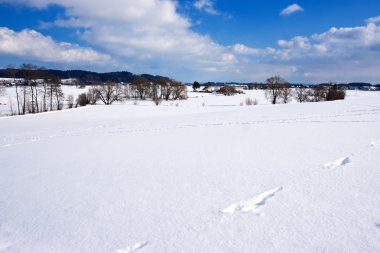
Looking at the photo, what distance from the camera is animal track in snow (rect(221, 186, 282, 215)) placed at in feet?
13.8

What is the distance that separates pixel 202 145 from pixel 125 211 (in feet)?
19.0

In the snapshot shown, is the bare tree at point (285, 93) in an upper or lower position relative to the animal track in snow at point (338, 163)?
upper

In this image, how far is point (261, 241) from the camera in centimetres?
335

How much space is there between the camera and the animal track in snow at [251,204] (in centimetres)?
421

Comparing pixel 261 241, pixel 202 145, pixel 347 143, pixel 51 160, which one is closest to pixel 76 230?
pixel 261 241

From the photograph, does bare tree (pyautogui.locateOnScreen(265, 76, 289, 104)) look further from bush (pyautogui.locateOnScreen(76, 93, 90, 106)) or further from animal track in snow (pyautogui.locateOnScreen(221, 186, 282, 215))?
animal track in snow (pyautogui.locateOnScreen(221, 186, 282, 215))

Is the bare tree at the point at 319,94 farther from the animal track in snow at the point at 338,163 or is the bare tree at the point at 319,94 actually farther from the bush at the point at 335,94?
the animal track in snow at the point at 338,163

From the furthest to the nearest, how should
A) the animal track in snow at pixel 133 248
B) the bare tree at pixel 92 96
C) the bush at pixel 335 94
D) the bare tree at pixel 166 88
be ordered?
the bare tree at pixel 166 88 → the bare tree at pixel 92 96 → the bush at pixel 335 94 → the animal track in snow at pixel 133 248

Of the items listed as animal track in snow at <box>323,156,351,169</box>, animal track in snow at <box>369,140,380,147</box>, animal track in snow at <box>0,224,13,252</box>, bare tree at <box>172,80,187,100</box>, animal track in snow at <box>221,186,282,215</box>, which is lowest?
animal track in snow at <box>0,224,13,252</box>

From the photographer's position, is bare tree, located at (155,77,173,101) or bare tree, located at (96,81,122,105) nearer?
bare tree, located at (96,81,122,105)

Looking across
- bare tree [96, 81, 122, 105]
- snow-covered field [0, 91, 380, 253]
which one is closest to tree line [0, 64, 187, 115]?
bare tree [96, 81, 122, 105]

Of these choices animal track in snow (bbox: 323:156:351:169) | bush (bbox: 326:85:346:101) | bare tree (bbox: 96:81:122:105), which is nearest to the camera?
animal track in snow (bbox: 323:156:351:169)

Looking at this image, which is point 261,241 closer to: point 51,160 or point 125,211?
point 125,211

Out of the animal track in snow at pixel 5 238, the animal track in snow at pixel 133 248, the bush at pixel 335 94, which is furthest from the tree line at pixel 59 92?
the animal track in snow at pixel 133 248
